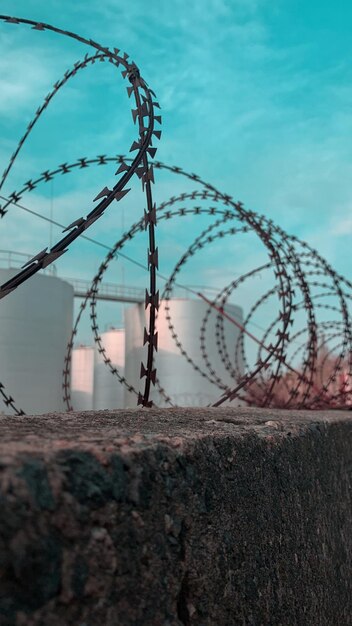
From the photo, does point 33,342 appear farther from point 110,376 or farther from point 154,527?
point 154,527

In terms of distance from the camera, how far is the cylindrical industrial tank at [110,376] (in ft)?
92.7

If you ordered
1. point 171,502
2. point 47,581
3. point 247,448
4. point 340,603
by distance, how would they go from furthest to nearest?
point 340,603 → point 247,448 → point 171,502 → point 47,581

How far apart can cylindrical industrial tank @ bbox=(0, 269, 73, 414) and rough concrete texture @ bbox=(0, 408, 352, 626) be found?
48.4 ft

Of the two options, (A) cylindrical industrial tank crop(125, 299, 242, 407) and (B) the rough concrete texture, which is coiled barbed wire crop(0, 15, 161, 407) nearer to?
(B) the rough concrete texture

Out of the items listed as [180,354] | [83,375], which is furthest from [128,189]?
[83,375]

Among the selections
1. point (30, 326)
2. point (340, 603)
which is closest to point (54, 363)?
point (30, 326)

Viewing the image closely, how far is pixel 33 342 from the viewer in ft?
56.4

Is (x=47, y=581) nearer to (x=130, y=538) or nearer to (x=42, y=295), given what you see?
(x=130, y=538)

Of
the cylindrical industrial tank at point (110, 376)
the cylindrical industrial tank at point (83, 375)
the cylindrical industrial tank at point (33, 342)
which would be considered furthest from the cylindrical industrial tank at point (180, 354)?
the cylindrical industrial tank at point (83, 375)

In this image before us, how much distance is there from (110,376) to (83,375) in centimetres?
323

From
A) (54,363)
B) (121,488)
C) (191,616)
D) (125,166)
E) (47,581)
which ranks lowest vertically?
(191,616)

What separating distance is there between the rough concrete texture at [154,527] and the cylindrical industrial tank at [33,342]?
581 inches

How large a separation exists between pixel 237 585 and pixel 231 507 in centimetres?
20

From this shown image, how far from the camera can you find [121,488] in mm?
1264
